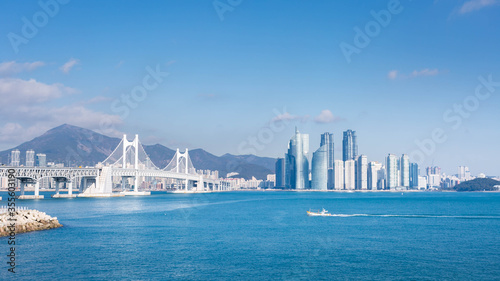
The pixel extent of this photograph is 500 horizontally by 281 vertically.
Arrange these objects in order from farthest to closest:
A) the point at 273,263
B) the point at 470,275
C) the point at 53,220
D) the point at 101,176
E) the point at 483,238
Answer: the point at 101,176
the point at 53,220
the point at 483,238
the point at 273,263
the point at 470,275

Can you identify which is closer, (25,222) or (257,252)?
(257,252)

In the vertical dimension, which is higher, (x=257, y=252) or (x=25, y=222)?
(x=25, y=222)

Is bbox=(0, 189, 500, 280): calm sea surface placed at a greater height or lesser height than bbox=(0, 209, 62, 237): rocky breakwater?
lesser

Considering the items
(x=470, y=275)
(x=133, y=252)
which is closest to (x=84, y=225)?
(x=133, y=252)

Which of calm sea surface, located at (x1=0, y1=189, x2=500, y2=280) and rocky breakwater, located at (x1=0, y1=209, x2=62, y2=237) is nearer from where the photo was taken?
calm sea surface, located at (x1=0, y1=189, x2=500, y2=280)

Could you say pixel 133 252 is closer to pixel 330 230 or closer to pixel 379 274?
pixel 379 274

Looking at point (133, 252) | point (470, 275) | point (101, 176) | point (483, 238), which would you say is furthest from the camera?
point (101, 176)

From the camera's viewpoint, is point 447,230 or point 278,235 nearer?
point 278,235
